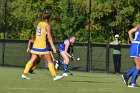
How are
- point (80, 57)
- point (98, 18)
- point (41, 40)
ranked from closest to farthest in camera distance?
point (41, 40) < point (80, 57) < point (98, 18)

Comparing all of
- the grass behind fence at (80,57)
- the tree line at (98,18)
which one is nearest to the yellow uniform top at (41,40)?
the grass behind fence at (80,57)

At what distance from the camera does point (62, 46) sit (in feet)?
65.9

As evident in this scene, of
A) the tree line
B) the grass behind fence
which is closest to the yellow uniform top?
the grass behind fence

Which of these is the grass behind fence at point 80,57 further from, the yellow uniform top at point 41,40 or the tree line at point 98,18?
the tree line at point 98,18

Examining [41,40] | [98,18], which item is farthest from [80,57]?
[98,18]

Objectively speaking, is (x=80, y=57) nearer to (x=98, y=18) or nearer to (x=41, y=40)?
(x=41, y=40)

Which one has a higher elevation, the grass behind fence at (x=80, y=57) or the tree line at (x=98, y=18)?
the tree line at (x=98, y=18)

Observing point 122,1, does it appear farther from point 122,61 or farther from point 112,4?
point 122,61

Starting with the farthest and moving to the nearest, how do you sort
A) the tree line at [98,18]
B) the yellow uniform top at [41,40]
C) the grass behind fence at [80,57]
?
the tree line at [98,18] < the grass behind fence at [80,57] < the yellow uniform top at [41,40]

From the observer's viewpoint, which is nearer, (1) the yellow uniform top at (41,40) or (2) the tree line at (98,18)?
(1) the yellow uniform top at (41,40)

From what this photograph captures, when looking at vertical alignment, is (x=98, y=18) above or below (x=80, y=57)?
above

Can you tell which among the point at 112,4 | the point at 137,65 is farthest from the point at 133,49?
the point at 112,4

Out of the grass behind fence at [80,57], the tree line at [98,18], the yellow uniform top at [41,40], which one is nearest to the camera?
the yellow uniform top at [41,40]

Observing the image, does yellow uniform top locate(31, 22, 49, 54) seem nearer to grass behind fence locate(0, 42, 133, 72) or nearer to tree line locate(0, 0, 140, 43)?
grass behind fence locate(0, 42, 133, 72)
